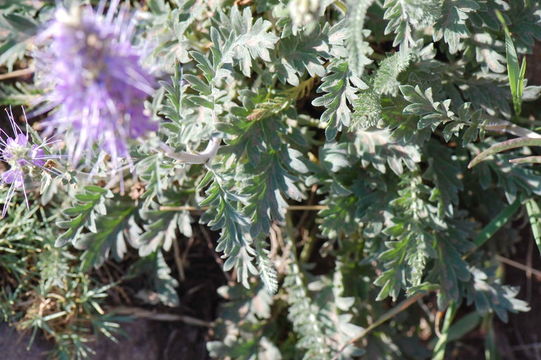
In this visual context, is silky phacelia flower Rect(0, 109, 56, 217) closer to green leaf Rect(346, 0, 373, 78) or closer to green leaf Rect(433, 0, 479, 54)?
green leaf Rect(346, 0, 373, 78)

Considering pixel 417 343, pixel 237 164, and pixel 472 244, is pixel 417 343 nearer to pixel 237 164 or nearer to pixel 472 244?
pixel 472 244

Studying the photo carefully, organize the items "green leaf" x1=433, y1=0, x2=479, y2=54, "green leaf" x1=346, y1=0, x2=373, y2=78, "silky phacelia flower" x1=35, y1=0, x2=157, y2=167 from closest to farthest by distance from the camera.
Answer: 1. "silky phacelia flower" x1=35, y1=0, x2=157, y2=167
2. "green leaf" x1=346, y1=0, x2=373, y2=78
3. "green leaf" x1=433, y1=0, x2=479, y2=54

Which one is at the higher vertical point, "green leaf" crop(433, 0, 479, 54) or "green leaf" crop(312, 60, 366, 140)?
"green leaf" crop(433, 0, 479, 54)

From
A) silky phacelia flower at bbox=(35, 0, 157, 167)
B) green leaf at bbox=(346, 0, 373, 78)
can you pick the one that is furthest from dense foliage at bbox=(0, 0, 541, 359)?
silky phacelia flower at bbox=(35, 0, 157, 167)

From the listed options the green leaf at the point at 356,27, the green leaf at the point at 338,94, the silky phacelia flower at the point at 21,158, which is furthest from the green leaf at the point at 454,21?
the silky phacelia flower at the point at 21,158

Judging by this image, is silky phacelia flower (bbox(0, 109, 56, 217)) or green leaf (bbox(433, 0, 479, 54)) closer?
silky phacelia flower (bbox(0, 109, 56, 217))

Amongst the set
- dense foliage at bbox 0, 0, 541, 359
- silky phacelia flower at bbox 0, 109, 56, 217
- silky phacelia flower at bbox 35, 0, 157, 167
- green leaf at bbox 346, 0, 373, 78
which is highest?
silky phacelia flower at bbox 35, 0, 157, 167

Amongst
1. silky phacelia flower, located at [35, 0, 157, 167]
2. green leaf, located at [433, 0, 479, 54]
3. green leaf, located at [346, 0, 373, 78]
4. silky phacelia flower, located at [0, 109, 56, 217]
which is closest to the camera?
silky phacelia flower, located at [35, 0, 157, 167]

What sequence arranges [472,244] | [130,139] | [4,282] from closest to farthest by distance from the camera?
1. [130,139]
2. [472,244]
3. [4,282]

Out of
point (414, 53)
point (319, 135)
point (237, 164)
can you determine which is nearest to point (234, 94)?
point (237, 164)
